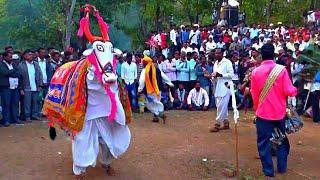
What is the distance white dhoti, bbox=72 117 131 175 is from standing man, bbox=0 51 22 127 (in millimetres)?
4660

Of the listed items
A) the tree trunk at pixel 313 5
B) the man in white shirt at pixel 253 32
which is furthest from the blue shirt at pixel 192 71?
the tree trunk at pixel 313 5

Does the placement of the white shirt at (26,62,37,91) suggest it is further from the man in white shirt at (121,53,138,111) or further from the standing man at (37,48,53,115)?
the man in white shirt at (121,53,138,111)

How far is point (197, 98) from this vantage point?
14.9m

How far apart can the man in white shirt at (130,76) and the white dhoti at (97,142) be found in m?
6.41

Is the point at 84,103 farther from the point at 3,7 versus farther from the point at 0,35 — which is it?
the point at 3,7

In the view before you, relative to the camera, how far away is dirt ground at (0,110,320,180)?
26.7ft

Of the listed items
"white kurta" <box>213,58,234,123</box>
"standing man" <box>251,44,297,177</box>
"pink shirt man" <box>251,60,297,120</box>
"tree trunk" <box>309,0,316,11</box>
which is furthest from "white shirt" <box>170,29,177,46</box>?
"pink shirt man" <box>251,60,297,120</box>

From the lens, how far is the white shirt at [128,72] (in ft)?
47.1

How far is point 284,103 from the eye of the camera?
7.83m

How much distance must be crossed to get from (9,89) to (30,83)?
2.18 ft

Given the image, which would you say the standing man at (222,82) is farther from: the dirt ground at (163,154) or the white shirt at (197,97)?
the white shirt at (197,97)

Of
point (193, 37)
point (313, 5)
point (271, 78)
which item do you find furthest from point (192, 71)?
point (313, 5)

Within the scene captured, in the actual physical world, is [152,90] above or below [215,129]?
above

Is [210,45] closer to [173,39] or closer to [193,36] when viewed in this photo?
[193,36]
